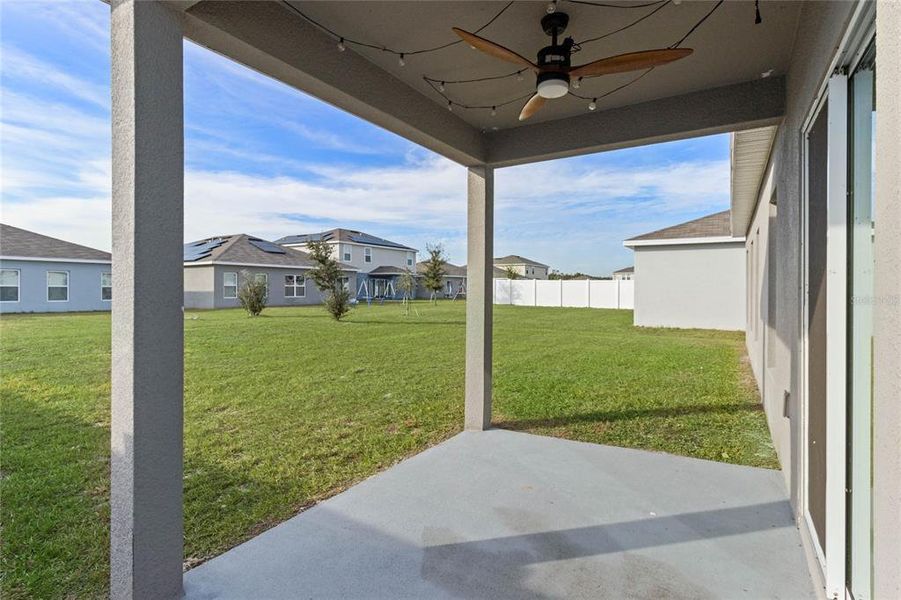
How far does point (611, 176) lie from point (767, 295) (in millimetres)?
10601

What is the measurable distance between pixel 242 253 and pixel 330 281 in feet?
31.7

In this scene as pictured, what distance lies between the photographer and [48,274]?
18.7 m

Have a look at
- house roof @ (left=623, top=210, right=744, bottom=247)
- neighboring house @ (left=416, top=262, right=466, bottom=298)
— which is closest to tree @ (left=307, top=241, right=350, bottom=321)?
house roof @ (left=623, top=210, right=744, bottom=247)

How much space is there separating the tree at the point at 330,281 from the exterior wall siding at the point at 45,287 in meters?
9.70

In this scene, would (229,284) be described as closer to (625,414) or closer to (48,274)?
(48,274)

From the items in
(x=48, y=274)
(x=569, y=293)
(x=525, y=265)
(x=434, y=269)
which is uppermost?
(x=525, y=265)

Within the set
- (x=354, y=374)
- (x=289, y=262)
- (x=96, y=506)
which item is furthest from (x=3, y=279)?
(x=96, y=506)

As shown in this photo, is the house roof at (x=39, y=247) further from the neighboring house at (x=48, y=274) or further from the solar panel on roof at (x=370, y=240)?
the solar panel on roof at (x=370, y=240)

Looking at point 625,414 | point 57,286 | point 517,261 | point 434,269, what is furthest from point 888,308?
point 517,261

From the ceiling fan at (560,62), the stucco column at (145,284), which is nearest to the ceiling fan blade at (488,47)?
the ceiling fan at (560,62)

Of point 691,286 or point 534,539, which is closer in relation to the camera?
point 534,539

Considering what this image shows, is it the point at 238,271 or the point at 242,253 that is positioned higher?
the point at 242,253

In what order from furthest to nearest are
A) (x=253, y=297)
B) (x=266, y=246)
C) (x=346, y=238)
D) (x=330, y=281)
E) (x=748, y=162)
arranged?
1. (x=346, y=238)
2. (x=266, y=246)
3. (x=330, y=281)
4. (x=253, y=297)
5. (x=748, y=162)

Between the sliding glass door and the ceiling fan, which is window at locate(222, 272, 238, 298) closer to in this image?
the ceiling fan
